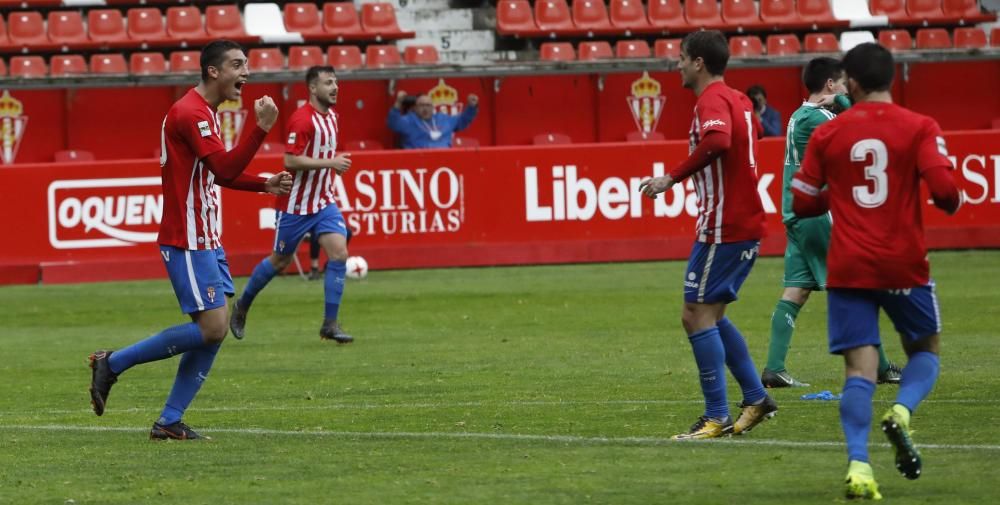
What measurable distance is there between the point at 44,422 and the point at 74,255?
10.4 metres

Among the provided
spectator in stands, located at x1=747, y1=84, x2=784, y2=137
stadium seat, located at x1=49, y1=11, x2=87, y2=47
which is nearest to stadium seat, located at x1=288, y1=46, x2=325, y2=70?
stadium seat, located at x1=49, y1=11, x2=87, y2=47

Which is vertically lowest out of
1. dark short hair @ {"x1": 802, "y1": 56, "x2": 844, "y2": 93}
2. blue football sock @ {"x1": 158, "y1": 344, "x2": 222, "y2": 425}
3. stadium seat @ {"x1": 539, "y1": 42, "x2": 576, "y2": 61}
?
blue football sock @ {"x1": 158, "y1": 344, "x2": 222, "y2": 425}

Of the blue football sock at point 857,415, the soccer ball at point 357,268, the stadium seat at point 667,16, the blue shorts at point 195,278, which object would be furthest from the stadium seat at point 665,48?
the blue football sock at point 857,415

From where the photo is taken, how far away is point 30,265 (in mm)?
20516

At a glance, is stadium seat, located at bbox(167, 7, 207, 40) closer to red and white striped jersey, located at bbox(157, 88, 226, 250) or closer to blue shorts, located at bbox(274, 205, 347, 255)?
blue shorts, located at bbox(274, 205, 347, 255)

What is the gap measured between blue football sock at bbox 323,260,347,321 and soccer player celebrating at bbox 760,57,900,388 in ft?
14.8

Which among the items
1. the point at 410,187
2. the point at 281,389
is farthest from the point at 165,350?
the point at 410,187

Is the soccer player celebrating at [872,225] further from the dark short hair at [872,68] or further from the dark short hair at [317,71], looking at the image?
the dark short hair at [317,71]

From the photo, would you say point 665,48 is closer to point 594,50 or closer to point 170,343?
point 594,50

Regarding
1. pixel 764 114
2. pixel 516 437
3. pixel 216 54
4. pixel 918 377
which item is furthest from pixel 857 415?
pixel 764 114

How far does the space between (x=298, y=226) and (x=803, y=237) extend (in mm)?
5352

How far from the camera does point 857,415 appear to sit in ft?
23.8

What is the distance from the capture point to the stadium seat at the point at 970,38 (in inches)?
1115

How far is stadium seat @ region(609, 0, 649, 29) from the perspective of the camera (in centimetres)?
2866
